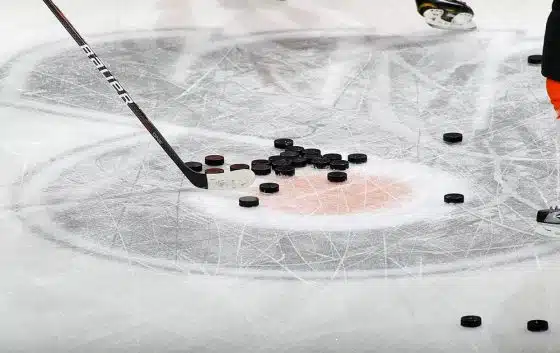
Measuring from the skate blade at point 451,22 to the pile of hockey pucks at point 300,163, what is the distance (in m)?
1.66

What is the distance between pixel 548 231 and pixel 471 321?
0.76 metres

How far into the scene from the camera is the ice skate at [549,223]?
3.76 metres

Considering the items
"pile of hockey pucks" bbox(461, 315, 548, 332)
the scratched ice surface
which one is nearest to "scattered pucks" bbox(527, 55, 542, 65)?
the scratched ice surface

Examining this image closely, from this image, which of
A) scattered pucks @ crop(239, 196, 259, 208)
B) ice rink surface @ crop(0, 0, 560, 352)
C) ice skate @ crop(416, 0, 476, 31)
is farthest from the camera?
ice skate @ crop(416, 0, 476, 31)

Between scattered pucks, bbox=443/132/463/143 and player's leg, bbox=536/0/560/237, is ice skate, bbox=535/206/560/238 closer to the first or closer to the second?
player's leg, bbox=536/0/560/237

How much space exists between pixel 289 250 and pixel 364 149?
981 mm

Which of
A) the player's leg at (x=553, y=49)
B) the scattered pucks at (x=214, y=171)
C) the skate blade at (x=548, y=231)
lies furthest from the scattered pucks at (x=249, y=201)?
the player's leg at (x=553, y=49)

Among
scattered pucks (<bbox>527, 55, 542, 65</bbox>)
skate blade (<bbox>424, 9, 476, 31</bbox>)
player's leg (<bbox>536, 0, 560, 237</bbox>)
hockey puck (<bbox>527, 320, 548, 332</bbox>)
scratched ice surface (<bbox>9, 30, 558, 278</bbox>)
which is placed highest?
player's leg (<bbox>536, 0, 560, 237</bbox>)

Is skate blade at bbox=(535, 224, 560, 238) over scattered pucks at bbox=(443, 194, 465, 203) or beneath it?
over

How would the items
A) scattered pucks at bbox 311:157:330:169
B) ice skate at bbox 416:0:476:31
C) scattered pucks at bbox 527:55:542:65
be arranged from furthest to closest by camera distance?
ice skate at bbox 416:0:476:31
scattered pucks at bbox 527:55:542:65
scattered pucks at bbox 311:157:330:169

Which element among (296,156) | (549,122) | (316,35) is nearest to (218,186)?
(296,156)

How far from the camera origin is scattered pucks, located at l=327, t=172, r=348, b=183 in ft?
13.8

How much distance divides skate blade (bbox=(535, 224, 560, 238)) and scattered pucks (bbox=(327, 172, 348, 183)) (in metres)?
0.67

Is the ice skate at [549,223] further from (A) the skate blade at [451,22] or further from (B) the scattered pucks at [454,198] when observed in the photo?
(A) the skate blade at [451,22]
